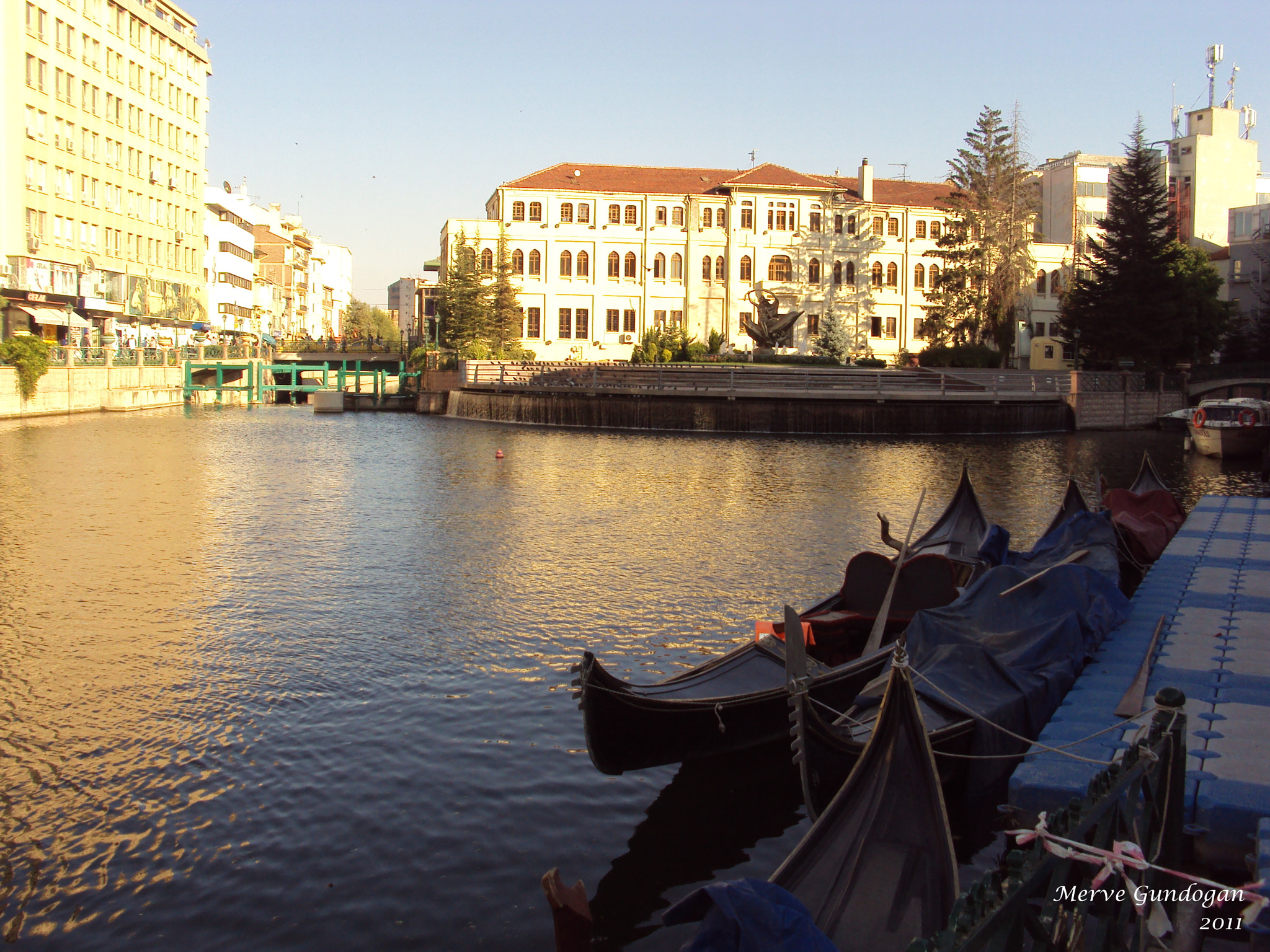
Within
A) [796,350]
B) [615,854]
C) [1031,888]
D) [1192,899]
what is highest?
[796,350]

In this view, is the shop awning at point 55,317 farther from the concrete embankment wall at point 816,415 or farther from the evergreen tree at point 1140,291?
the evergreen tree at point 1140,291

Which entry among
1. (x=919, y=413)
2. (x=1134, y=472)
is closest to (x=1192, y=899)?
(x=1134, y=472)

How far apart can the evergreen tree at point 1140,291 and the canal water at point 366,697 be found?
109 feet

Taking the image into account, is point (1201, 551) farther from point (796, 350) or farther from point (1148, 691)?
point (796, 350)

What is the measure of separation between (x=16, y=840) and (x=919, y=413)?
45.4m

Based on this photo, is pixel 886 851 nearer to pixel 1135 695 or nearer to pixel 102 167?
pixel 1135 695

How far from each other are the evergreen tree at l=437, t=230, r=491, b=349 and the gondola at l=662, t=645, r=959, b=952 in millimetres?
62784

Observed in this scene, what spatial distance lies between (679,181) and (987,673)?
68620 mm

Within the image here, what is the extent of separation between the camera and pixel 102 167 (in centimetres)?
6469

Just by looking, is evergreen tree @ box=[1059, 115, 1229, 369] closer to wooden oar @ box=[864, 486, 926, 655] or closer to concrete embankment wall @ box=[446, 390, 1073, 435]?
concrete embankment wall @ box=[446, 390, 1073, 435]

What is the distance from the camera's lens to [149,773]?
30.6 feet

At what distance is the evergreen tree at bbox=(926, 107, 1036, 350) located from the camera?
67.2m

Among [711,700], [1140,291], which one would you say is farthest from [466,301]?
[711,700]

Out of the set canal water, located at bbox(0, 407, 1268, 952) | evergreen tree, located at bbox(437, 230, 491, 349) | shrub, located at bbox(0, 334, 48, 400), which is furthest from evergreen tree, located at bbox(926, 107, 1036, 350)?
shrub, located at bbox(0, 334, 48, 400)
